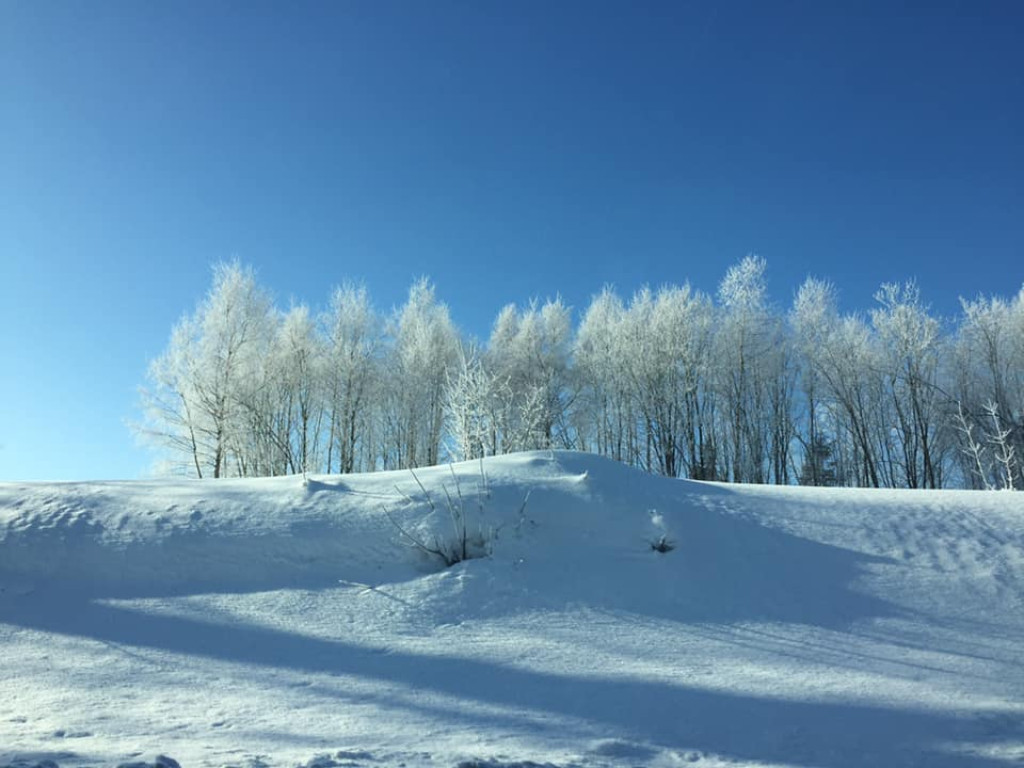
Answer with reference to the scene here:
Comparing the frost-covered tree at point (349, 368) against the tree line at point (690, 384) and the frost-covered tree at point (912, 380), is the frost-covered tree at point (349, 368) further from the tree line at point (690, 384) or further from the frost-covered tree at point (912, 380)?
the frost-covered tree at point (912, 380)

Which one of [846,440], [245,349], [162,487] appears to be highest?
[245,349]

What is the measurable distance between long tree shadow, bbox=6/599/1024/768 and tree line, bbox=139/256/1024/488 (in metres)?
17.1

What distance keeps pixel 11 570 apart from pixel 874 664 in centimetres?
803

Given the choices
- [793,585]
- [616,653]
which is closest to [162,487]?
[616,653]

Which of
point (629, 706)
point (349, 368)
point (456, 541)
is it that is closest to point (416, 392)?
point (349, 368)

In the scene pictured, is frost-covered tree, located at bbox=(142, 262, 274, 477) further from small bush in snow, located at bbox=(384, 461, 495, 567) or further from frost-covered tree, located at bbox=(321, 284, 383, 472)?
small bush in snow, located at bbox=(384, 461, 495, 567)

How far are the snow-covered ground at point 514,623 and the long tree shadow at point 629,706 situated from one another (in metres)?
0.02

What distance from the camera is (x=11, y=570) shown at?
21.3ft

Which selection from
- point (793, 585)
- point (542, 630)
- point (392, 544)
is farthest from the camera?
point (392, 544)

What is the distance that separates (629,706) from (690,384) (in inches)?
902

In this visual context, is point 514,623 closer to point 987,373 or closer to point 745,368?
point 745,368

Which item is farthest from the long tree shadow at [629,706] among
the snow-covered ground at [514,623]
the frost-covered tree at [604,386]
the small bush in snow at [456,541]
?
the frost-covered tree at [604,386]

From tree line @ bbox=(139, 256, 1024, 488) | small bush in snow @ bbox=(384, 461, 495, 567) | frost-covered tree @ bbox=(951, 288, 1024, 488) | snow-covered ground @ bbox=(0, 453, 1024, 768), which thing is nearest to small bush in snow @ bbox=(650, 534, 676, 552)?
snow-covered ground @ bbox=(0, 453, 1024, 768)

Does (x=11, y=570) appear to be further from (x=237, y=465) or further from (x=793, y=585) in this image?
(x=237, y=465)
